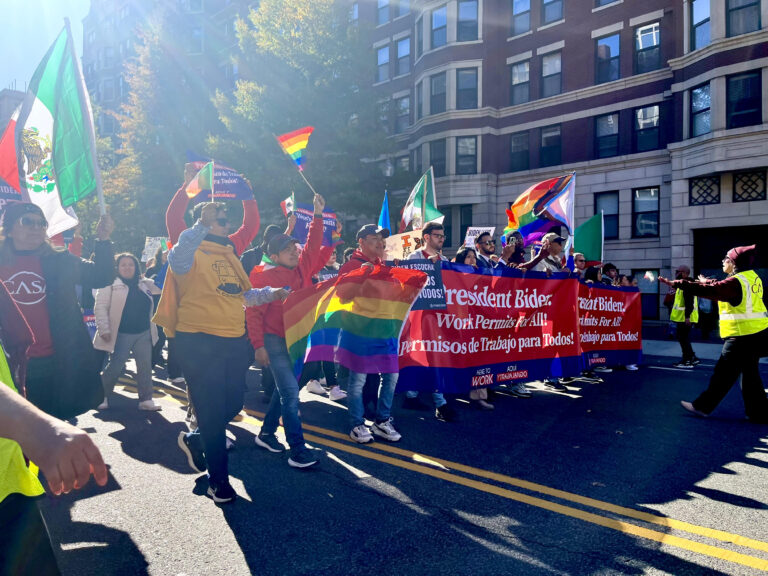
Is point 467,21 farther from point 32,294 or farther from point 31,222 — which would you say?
point 32,294

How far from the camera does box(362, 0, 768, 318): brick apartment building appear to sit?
64.3ft

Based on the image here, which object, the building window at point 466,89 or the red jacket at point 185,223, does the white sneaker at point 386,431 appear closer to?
the red jacket at point 185,223

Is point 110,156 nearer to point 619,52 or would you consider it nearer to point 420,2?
point 420,2

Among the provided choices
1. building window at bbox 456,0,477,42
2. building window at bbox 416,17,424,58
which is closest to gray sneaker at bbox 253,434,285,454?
building window at bbox 456,0,477,42

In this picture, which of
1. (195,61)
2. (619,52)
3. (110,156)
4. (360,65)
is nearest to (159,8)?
(195,61)

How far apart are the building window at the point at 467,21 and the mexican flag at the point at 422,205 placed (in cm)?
1768

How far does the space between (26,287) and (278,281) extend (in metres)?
1.97

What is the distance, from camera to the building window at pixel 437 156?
89.2 ft

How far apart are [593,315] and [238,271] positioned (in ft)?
20.2

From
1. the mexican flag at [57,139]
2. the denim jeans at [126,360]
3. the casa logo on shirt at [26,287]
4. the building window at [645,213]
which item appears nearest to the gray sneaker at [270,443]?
the casa logo on shirt at [26,287]

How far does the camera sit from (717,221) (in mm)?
20297

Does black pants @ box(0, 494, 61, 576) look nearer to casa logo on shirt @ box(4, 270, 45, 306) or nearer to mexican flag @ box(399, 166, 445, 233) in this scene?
casa logo on shirt @ box(4, 270, 45, 306)

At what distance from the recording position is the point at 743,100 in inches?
765

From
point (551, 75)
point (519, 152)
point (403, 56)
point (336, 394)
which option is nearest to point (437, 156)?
point (519, 152)
